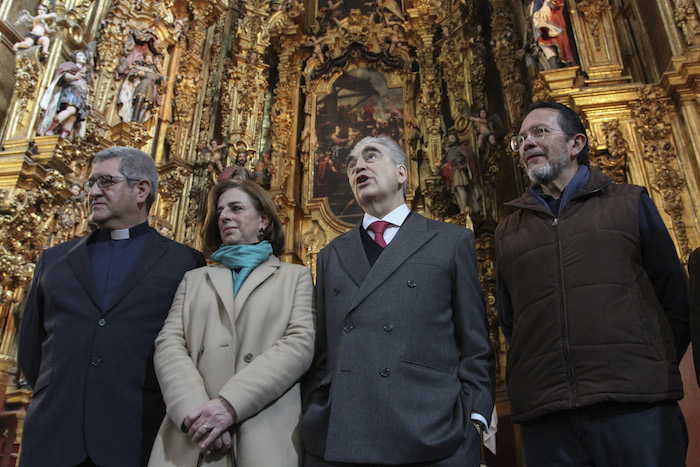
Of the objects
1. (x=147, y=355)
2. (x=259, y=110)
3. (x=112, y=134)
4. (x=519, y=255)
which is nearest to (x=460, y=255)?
(x=519, y=255)

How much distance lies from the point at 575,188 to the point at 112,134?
22.9 ft

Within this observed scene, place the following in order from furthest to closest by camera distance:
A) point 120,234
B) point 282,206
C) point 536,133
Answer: point 282,206
point 120,234
point 536,133

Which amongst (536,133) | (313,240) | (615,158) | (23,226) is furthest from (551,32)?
(23,226)

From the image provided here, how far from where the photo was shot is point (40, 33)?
6789 mm

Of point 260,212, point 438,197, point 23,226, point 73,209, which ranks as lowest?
point 260,212

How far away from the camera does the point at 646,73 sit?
6.57 m

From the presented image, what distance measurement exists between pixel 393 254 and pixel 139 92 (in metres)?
7.28

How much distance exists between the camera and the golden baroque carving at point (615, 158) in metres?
5.63

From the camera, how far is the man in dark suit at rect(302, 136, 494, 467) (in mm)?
1739

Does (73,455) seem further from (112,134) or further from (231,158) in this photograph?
(231,158)

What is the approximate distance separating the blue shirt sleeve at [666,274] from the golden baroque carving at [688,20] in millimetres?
4268

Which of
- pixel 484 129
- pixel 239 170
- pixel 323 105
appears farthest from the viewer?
pixel 323 105

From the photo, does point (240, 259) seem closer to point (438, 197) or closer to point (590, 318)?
point (590, 318)

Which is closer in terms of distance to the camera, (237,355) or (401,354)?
(401,354)
